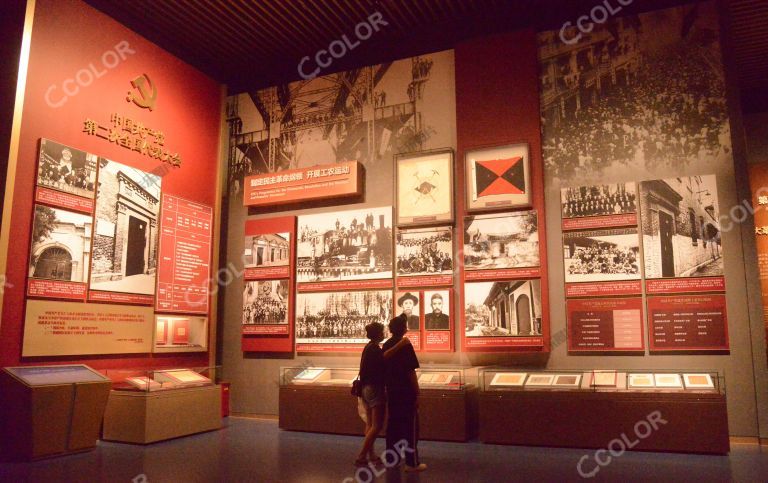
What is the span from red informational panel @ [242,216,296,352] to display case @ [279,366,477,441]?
3.71 feet

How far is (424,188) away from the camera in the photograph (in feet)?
26.7

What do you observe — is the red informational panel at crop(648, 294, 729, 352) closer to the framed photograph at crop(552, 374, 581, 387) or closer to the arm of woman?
the framed photograph at crop(552, 374, 581, 387)

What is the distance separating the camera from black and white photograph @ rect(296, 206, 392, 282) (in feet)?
27.4

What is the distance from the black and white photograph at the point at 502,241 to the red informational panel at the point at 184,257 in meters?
4.22

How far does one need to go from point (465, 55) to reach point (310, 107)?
2658 millimetres

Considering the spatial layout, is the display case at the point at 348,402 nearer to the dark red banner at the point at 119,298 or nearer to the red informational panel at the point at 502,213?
the red informational panel at the point at 502,213

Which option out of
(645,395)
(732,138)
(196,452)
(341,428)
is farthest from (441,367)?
(732,138)

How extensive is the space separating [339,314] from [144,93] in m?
4.28

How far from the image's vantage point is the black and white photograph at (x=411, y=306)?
797cm

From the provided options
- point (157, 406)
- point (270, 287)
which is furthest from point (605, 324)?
point (157, 406)

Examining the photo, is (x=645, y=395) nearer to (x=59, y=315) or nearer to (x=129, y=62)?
(x=59, y=315)

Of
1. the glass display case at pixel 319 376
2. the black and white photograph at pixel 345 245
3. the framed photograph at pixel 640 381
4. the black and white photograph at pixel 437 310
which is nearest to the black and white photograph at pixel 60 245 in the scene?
the glass display case at pixel 319 376

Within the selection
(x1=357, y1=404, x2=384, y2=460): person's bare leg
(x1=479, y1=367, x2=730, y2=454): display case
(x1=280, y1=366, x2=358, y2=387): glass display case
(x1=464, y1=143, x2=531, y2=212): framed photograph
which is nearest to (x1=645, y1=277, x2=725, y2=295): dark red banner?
(x1=479, y1=367, x2=730, y2=454): display case

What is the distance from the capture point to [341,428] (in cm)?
726
